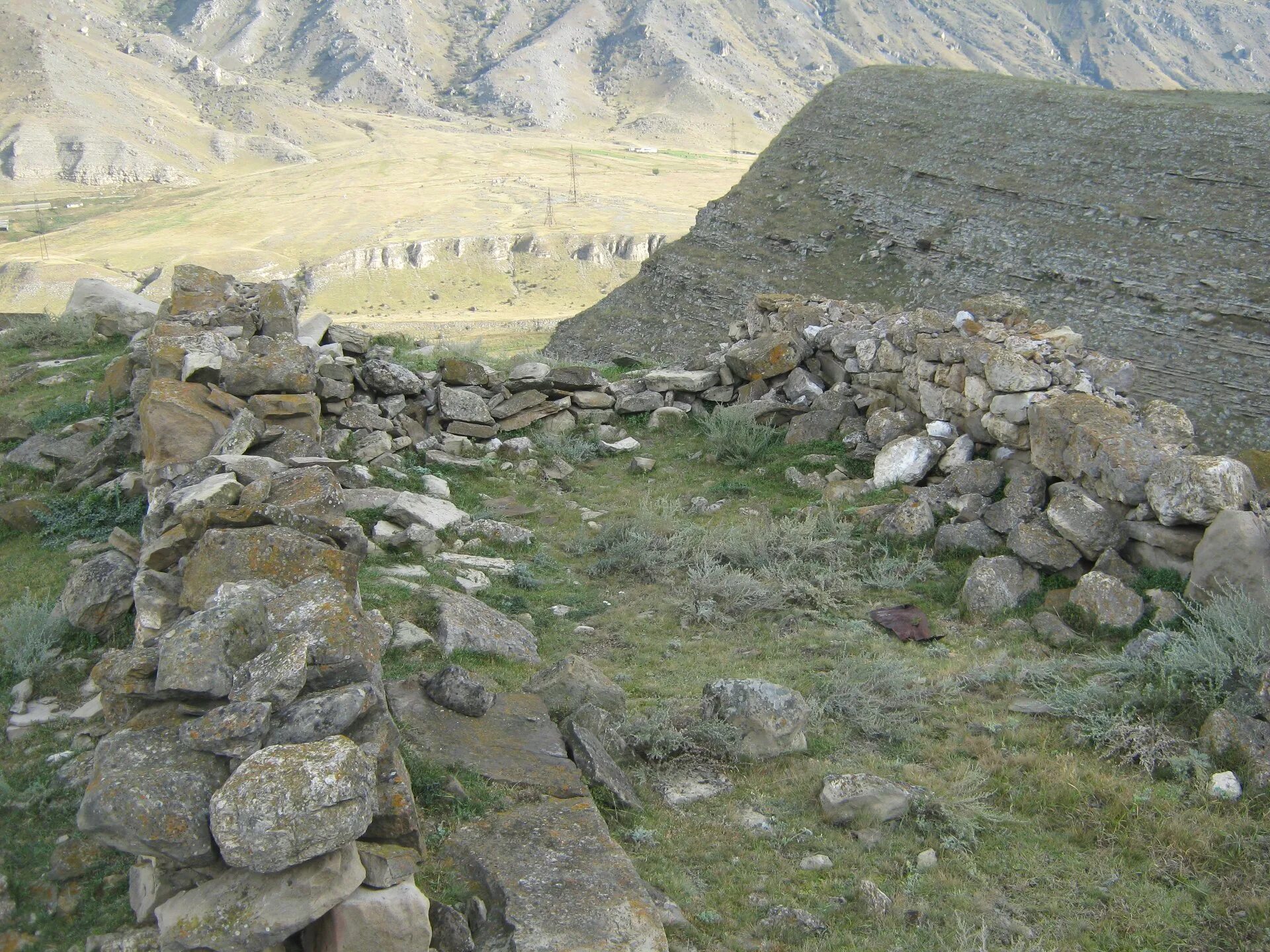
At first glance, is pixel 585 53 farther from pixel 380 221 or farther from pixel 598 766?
pixel 598 766

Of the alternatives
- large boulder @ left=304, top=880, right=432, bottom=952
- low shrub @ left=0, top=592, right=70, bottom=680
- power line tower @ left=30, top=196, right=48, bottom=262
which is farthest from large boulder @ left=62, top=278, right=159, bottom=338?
power line tower @ left=30, top=196, right=48, bottom=262

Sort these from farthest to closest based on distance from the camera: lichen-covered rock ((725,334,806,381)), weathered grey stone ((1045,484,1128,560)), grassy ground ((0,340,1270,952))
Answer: lichen-covered rock ((725,334,806,381)) → weathered grey stone ((1045,484,1128,560)) → grassy ground ((0,340,1270,952))

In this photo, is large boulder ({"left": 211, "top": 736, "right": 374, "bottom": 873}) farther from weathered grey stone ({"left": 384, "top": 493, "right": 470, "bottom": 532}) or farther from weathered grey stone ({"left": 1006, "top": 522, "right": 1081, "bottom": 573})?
weathered grey stone ({"left": 1006, "top": 522, "right": 1081, "bottom": 573})

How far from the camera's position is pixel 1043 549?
7.43 m

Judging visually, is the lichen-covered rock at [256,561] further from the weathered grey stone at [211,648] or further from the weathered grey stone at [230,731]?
the weathered grey stone at [230,731]

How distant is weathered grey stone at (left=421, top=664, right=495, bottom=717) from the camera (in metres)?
4.98

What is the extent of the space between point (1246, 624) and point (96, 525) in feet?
28.4

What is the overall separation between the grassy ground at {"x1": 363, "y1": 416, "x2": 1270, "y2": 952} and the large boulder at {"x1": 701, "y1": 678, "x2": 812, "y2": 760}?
106mm

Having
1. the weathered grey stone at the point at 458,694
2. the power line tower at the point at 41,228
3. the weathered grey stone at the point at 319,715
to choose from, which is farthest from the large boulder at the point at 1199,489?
the power line tower at the point at 41,228

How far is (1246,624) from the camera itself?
18.2ft

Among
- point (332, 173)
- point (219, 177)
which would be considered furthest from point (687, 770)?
point (219, 177)

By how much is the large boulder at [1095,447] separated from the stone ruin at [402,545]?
0.03 meters

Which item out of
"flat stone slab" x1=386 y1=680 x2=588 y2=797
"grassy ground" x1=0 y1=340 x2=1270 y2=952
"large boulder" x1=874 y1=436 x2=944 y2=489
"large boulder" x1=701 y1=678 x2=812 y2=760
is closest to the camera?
"grassy ground" x1=0 y1=340 x2=1270 y2=952

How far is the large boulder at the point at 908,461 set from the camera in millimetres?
9547
